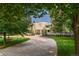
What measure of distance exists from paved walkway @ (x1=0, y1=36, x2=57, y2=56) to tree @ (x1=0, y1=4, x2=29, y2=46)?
4.1 inches

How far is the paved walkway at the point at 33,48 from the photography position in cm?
543

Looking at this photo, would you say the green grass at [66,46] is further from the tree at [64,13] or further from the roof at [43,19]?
the roof at [43,19]

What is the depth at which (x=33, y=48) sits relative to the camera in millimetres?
5438

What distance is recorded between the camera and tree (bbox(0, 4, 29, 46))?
5426 mm

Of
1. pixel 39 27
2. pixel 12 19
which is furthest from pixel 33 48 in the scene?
pixel 12 19

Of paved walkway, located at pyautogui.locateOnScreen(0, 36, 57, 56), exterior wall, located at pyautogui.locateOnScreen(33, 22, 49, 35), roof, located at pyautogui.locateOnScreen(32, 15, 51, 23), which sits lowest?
paved walkway, located at pyautogui.locateOnScreen(0, 36, 57, 56)

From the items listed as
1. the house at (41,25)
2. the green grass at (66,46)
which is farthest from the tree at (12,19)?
the green grass at (66,46)

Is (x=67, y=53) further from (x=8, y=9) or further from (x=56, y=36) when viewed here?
(x=8, y=9)

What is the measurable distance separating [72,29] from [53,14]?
0.59 feet

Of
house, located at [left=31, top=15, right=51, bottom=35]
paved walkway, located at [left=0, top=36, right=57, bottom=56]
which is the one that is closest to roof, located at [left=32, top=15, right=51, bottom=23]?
house, located at [left=31, top=15, right=51, bottom=35]

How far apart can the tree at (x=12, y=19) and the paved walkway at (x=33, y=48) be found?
105mm

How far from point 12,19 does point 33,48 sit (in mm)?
267

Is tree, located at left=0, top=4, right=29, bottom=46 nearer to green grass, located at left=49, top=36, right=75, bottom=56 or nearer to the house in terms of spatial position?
the house

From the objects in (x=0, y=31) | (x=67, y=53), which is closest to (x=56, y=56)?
(x=67, y=53)
